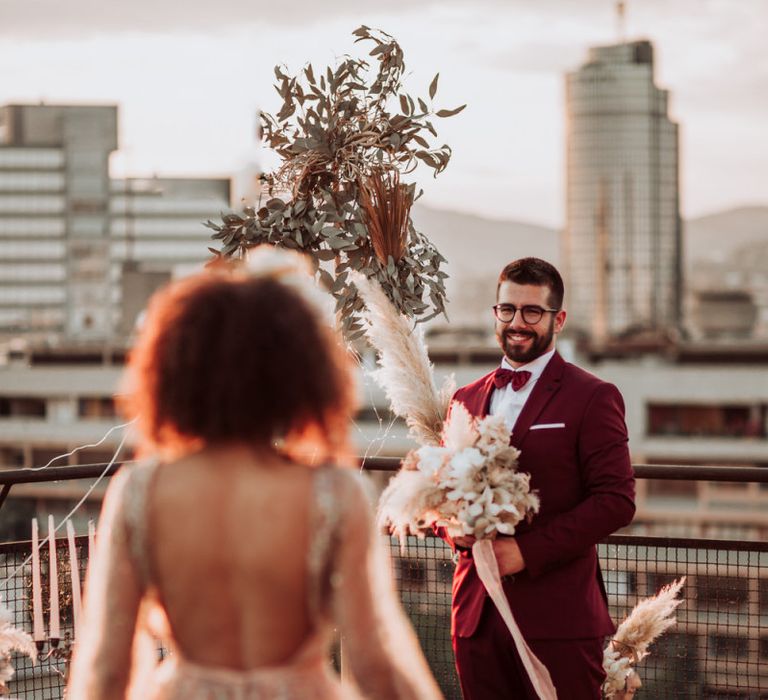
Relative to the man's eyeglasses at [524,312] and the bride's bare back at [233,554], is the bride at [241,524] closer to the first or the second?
the bride's bare back at [233,554]

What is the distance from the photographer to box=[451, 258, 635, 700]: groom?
3.00 metres

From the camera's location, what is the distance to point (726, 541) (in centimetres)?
413

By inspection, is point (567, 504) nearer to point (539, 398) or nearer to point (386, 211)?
point (539, 398)

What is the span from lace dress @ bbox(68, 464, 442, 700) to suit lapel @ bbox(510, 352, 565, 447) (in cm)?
128

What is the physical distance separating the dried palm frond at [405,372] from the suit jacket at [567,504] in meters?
0.33

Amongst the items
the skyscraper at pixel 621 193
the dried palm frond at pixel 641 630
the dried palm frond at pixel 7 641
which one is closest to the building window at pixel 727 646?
the dried palm frond at pixel 641 630

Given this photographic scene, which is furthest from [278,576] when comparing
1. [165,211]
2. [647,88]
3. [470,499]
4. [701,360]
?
[647,88]

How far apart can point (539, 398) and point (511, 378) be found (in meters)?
0.12

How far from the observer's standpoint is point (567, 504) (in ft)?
10.0

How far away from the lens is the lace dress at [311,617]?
181 cm

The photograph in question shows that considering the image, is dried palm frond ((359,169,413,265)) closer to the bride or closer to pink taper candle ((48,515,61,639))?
pink taper candle ((48,515,61,639))

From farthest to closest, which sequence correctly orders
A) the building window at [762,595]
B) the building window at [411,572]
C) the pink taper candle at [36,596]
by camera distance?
the building window at [411,572]
the building window at [762,595]
the pink taper candle at [36,596]

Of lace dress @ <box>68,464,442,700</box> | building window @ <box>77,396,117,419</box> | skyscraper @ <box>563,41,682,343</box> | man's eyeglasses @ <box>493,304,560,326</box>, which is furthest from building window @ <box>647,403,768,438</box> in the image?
skyscraper @ <box>563,41,682,343</box>

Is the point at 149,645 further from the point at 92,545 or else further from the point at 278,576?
the point at 92,545
